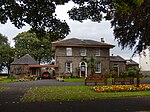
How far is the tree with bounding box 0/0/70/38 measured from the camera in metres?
10.5

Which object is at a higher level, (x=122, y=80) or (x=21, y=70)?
(x=21, y=70)

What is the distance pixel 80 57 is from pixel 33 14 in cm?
4179

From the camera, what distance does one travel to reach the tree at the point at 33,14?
34.5ft

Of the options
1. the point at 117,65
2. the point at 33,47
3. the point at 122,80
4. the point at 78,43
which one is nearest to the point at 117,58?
the point at 117,65

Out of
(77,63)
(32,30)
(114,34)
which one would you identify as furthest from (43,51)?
(32,30)

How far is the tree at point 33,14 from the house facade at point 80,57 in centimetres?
3937

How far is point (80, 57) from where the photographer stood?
52.7m

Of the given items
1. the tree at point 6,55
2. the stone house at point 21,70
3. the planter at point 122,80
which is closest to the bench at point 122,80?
the planter at point 122,80

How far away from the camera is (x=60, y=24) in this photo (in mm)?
11391

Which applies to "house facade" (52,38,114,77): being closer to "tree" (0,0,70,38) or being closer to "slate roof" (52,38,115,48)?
"slate roof" (52,38,115,48)

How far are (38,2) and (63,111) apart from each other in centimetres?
442

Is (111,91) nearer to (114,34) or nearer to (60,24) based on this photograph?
(60,24)

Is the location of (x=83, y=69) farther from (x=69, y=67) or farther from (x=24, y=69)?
(x=24, y=69)

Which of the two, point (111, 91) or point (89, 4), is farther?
point (111, 91)
